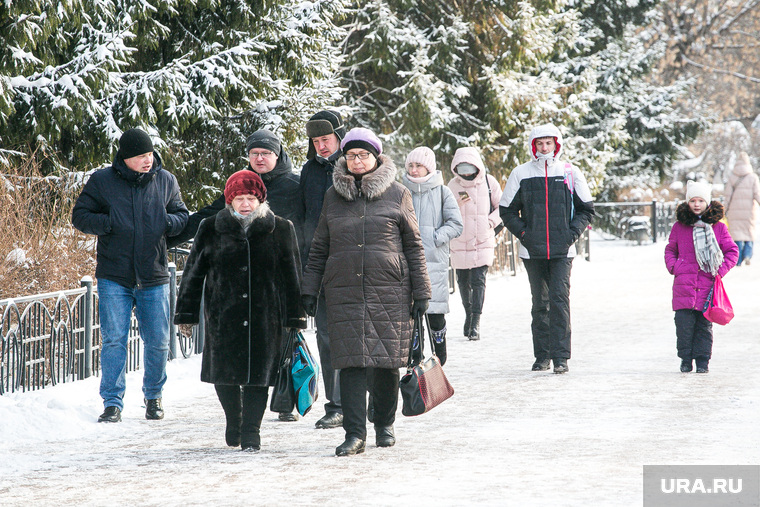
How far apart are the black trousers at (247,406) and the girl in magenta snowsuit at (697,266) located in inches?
167

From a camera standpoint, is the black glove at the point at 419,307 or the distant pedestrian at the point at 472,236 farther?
the distant pedestrian at the point at 472,236

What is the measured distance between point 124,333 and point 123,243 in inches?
24.2

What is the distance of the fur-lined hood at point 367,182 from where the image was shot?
6.34 meters

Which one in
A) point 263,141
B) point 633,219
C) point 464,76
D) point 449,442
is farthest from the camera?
point 633,219

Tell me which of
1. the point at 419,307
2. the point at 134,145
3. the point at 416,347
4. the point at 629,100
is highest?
the point at 629,100

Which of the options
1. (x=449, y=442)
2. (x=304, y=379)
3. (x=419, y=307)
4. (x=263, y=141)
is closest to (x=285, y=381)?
(x=304, y=379)

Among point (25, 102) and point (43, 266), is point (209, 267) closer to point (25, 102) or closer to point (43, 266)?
point (43, 266)

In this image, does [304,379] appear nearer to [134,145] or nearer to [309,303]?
[309,303]

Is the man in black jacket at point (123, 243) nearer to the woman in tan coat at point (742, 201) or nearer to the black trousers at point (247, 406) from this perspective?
the black trousers at point (247, 406)

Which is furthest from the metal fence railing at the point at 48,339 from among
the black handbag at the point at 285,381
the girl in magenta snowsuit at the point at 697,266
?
the girl in magenta snowsuit at the point at 697,266

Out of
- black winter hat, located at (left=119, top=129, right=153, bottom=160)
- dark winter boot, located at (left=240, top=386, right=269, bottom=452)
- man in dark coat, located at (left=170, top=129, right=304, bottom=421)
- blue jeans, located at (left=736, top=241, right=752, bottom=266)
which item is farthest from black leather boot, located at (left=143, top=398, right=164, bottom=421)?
blue jeans, located at (left=736, top=241, right=752, bottom=266)

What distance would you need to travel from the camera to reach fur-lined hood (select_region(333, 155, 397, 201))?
634 cm

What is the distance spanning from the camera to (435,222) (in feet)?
31.0

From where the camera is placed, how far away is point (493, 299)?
16.3 meters
